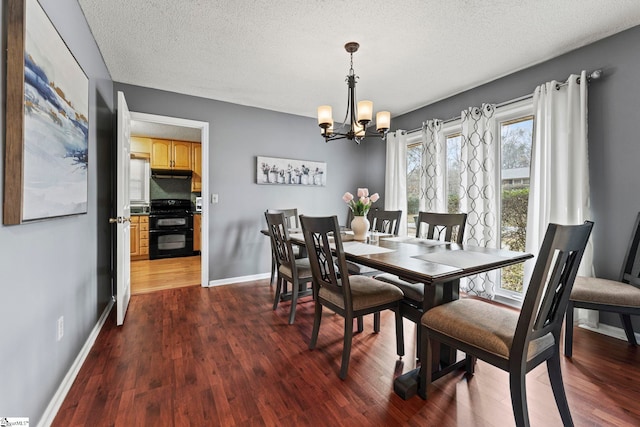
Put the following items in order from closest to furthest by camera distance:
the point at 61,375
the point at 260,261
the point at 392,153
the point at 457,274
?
1. the point at 457,274
2. the point at 61,375
3. the point at 260,261
4. the point at 392,153

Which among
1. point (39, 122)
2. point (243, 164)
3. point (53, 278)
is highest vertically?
point (243, 164)

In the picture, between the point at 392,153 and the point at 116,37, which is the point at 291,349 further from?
the point at 392,153

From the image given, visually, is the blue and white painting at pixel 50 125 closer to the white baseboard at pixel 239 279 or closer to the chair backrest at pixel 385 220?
the white baseboard at pixel 239 279

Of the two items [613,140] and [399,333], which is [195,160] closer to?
[399,333]

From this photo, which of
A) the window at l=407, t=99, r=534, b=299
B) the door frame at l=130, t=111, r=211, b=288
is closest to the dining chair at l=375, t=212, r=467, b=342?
the window at l=407, t=99, r=534, b=299

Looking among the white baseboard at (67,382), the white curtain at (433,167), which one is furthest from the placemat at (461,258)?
the white baseboard at (67,382)

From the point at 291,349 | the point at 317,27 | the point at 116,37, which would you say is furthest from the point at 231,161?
the point at 291,349

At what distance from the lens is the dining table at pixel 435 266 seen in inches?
54.9

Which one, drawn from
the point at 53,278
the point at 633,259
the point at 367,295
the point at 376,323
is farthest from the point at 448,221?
the point at 53,278

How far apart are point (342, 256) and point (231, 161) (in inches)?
101

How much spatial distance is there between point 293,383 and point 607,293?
6.96ft

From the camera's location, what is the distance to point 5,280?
1061mm

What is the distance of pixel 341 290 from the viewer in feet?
5.77

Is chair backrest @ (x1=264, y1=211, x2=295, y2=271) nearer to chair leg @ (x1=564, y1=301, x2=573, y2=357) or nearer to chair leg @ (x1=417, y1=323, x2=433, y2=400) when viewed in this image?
chair leg @ (x1=417, y1=323, x2=433, y2=400)
